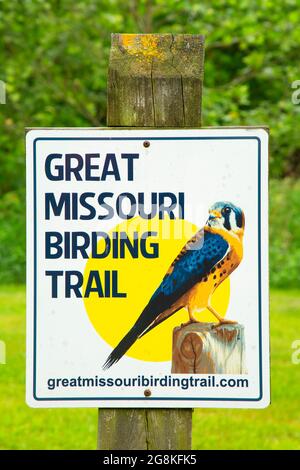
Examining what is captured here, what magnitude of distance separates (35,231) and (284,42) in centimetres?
793

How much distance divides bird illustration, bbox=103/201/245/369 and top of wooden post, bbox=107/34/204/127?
0.29m

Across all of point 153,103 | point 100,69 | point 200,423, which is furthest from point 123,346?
point 100,69

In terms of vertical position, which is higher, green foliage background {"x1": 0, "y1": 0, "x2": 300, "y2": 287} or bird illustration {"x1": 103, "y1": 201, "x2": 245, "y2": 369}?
green foliage background {"x1": 0, "y1": 0, "x2": 300, "y2": 287}

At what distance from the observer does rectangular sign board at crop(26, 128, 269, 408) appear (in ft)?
7.91

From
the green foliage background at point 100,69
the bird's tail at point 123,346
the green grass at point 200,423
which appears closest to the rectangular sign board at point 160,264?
the bird's tail at point 123,346

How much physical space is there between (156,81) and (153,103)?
0.07m

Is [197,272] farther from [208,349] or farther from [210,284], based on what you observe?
[208,349]

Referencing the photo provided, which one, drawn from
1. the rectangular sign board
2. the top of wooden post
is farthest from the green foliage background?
the rectangular sign board

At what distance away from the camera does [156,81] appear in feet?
8.17

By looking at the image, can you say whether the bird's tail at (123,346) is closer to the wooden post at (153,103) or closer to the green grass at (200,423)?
the wooden post at (153,103)

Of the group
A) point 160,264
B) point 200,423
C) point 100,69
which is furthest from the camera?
point 100,69

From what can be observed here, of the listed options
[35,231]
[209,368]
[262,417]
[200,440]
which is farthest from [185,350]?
[262,417]

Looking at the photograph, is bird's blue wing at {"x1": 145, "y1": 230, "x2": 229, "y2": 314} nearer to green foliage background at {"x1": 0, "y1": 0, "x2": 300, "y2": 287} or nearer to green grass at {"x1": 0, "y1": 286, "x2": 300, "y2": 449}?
green grass at {"x1": 0, "y1": 286, "x2": 300, "y2": 449}

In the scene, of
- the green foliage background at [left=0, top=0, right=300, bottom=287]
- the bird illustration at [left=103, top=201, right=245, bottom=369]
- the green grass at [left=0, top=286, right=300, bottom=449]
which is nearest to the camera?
the bird illustration at [left=103, top=201, right=245, bottom=369]
